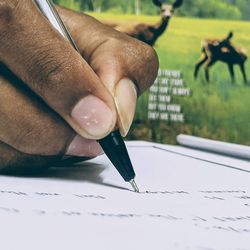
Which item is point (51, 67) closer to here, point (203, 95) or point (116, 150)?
point (116, 150)

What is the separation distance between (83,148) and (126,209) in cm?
13

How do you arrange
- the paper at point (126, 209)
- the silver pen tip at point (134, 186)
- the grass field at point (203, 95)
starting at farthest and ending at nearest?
the grass field at point (203, 95)
the silver pen tip at point (134, 186)
the paper at point (126, 209)

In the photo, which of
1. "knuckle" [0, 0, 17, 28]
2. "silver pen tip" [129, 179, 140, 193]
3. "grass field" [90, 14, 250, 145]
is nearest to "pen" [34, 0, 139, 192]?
"silver pen tip" [129, 179, 140, 193]

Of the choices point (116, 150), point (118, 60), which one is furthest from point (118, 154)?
point (118, 60)

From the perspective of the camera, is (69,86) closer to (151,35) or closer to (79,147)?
(79,147)

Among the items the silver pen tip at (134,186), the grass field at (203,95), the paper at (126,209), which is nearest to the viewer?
the paper at (126,209)

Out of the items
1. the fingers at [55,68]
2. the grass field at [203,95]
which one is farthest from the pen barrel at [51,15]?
the grass field at [203,95]

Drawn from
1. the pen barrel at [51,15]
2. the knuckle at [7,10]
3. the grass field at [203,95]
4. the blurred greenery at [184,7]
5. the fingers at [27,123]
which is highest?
the knuckle at [7,10]

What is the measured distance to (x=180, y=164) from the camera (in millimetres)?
514

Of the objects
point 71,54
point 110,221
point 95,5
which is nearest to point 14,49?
point 71,54

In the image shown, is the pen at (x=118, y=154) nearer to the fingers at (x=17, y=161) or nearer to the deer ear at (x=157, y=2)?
the fingers at (x=17, y=161)

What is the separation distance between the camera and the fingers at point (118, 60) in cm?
43

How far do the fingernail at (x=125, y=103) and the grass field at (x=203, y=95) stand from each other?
26cm

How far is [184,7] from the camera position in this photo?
0.74 meters
